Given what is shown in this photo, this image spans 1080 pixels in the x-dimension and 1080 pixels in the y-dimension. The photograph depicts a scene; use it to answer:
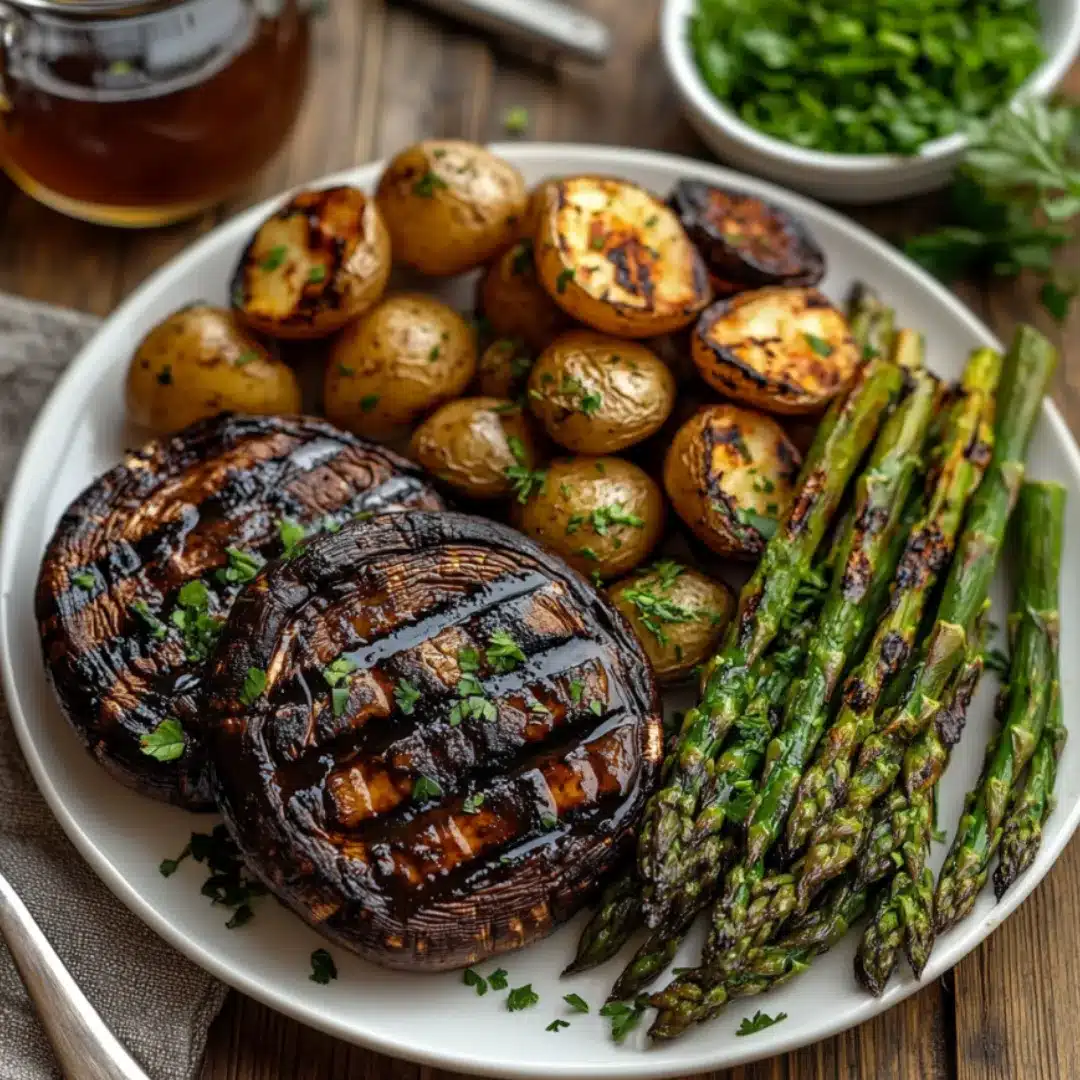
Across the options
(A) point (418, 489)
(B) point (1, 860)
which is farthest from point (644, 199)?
(B) point (1, 860)

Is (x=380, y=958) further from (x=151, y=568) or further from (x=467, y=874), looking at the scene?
(x=151, y=568)

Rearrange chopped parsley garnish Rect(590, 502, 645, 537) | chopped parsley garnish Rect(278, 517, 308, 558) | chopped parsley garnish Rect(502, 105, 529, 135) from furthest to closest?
chopped parsley garnish Rect(502, 105, 529, 135), chopped parsley garnish Rect(590, 502, 645, 537), chopped parsley garnish Rect(278, 517, 308, 558)

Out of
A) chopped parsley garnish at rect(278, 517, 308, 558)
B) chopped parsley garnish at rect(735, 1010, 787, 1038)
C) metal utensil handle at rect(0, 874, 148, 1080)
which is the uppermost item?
chopped parsley garnish at rect(278, 517, 308, 558)

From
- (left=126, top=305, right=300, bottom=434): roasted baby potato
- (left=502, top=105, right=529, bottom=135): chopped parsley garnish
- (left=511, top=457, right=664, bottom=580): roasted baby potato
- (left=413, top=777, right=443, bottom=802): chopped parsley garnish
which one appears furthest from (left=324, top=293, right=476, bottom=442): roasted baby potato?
(left=502, top=105, right=529, bottom=135): chopped parsley garnish

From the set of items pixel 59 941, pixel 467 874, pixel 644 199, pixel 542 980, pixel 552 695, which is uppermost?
pixel 644 199

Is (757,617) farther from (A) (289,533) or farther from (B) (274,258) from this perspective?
(B) (274,258)

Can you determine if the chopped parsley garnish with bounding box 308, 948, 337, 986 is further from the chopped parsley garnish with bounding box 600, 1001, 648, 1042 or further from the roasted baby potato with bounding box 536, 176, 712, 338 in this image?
the roasted baby potato with bounding box 536, 176, 712, 338

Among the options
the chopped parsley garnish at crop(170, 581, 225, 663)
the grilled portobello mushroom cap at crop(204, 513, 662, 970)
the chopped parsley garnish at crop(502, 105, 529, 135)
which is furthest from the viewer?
the chopped parsley garnish at crop(502, 105, 529, 135)
